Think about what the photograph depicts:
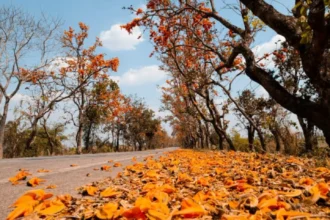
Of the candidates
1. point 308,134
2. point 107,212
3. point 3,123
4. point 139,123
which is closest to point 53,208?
point 107,212

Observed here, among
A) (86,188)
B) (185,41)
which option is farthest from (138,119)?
(86,188)

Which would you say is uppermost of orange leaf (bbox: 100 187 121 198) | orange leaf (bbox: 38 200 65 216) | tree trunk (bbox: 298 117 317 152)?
tree trunk (bbox: 298 117 317 152)

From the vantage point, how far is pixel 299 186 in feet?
7.79

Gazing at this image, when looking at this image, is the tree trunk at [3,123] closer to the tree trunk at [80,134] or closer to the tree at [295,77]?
the tree trunk at [80,134]

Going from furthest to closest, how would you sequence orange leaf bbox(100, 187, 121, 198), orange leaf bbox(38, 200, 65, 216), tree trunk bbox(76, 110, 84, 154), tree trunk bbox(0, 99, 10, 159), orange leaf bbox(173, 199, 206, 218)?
1. tree trunk bbox(76, 110, 84, 154)
2. tree trunk bbox(0, 99, 10, 159)
3. orange leaf bbox(100, 187, 121, 198)
4. orange leaf bbox(38, 200, 65, 216)
5. orange leaf bbox(173, 199, 206, 218)

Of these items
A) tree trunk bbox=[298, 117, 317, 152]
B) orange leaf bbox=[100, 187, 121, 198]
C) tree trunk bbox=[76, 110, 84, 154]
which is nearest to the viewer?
orange leaf bbox=[100, 187, 121, 198]

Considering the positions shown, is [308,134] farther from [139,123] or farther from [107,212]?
[139,123]

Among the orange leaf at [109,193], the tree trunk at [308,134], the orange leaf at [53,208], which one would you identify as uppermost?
the tree trunk at [308,134]

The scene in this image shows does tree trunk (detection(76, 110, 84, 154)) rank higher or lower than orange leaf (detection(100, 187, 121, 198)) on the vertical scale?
higher

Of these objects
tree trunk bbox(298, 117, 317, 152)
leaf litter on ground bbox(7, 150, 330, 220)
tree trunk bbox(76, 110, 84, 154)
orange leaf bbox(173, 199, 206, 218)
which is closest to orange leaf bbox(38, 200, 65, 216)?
leaf litter on ground bbox(7, 150, 330, 220)

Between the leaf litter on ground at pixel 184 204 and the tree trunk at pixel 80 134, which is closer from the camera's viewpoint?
the leaf litter on ground at pixel 184 204

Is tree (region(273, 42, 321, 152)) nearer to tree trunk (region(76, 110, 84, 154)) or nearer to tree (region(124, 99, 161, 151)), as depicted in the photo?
tree trunk (region(76, 110, 84, 154))

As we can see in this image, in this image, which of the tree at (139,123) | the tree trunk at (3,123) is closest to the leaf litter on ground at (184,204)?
the tree trunk at (3,123)

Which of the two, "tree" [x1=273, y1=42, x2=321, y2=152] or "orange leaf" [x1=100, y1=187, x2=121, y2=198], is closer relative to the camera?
"orange leaf" [x1=100, y1=187, x2=121, y2=198]
